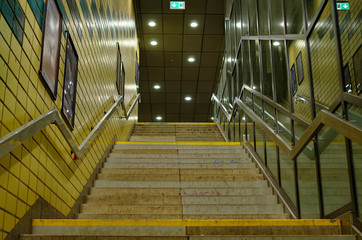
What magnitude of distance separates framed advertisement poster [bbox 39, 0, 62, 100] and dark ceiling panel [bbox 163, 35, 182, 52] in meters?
9.25

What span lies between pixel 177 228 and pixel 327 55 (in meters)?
1.94

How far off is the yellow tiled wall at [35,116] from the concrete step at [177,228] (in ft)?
0.97

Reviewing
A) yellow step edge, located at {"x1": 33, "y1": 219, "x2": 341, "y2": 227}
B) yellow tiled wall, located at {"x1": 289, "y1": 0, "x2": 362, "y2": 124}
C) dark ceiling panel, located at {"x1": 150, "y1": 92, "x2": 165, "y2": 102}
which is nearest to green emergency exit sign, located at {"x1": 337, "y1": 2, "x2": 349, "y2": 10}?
yellow tiled wall, located at {"x1": 289, "y1": 0, "x2": 362, "y2": 124}

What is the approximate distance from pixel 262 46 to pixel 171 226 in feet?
12.3

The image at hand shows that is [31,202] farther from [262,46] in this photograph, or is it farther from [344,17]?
[262,46]

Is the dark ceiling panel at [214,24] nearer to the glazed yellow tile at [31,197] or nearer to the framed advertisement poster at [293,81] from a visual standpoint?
the framed advertisement poster at [293,81]

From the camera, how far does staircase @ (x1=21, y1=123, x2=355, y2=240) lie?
10.2 ft

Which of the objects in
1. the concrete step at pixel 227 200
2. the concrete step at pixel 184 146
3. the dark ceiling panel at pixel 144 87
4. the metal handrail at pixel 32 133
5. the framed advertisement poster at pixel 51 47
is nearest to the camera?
the metal handrail at pixel 32 133

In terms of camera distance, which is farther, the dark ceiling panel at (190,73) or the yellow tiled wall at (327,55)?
the dark ceiling panel at (190,73)

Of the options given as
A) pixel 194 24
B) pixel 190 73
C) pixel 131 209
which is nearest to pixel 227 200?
pixel 131 209

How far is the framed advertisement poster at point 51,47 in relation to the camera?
3.43 m

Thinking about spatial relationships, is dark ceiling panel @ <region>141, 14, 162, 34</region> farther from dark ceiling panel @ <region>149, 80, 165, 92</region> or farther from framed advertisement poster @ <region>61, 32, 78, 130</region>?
framed advertisement poster @ <region>61, 32, 78, 130</region>

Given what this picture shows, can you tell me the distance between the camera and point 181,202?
461cm

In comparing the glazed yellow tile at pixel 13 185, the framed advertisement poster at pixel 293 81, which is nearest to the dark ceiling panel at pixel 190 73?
the framed advertisement poster at pixel 293 81
